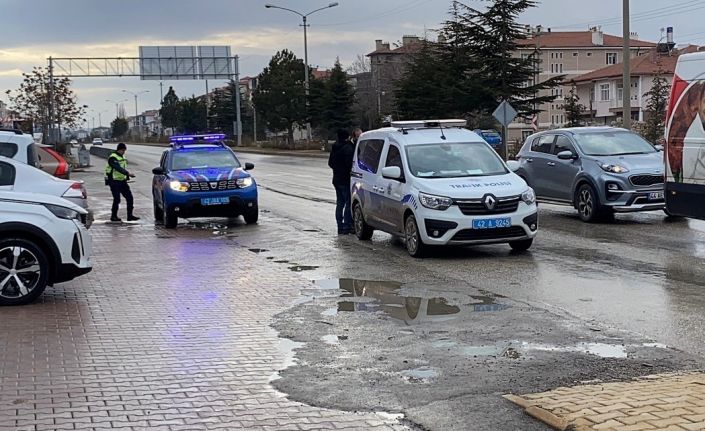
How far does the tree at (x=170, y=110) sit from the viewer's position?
133950 mm

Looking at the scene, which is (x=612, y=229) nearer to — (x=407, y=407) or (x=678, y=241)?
(x=678, y=241)

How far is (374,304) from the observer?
8.84 meters

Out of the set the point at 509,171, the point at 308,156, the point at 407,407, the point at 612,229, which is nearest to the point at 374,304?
the point at 407,407

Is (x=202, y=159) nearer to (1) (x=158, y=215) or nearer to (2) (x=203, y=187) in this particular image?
(2) (x=203, y=187)

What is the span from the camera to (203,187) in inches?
675

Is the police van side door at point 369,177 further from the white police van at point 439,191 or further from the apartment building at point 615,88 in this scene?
the apartment building at point 615,88

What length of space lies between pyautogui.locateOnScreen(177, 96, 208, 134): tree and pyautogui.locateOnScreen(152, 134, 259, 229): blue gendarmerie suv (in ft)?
325

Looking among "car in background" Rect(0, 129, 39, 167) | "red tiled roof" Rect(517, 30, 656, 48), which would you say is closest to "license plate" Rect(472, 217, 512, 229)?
"car in background" Rect(0, 129, 39, 167)

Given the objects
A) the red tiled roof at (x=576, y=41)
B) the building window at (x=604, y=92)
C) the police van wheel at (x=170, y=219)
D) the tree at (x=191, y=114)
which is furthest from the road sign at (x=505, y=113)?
the tree at (x=191, y=114)

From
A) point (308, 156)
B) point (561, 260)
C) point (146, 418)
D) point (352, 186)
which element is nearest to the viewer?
point (146, 418)

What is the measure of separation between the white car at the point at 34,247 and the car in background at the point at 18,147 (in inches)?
224

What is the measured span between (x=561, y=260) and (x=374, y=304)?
3.74 m

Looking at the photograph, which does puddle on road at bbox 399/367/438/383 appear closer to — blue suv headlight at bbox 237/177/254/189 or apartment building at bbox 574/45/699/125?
blue suv headlight at bbox 237/177/254/189

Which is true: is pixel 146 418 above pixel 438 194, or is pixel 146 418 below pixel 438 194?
below
